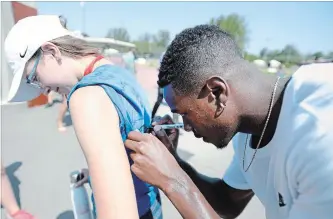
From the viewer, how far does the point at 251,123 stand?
4.40 ft

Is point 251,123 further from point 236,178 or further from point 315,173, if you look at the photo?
point 236,178

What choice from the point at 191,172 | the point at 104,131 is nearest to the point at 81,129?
the point at 104,131

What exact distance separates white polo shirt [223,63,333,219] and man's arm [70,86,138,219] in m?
0.63

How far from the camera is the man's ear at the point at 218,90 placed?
124 cm

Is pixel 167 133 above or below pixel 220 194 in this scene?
above

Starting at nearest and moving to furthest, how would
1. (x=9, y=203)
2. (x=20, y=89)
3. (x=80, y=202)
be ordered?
(x=20, y=89), (x=80, y=202), (x=9, y=203)

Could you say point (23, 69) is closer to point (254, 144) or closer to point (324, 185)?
point (254, 144)

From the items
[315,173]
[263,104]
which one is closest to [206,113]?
[263,104]

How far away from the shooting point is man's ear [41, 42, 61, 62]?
Result: 139cm

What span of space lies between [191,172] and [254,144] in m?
Result: 0.55

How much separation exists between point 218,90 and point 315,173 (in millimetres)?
497

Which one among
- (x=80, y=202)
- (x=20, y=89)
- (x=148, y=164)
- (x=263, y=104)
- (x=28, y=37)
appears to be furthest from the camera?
(x=80, y=202)

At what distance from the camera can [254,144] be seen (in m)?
1.45

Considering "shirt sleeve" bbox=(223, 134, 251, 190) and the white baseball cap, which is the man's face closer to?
"shirt sleeve" bbox=(223, 134, 251, 190)
